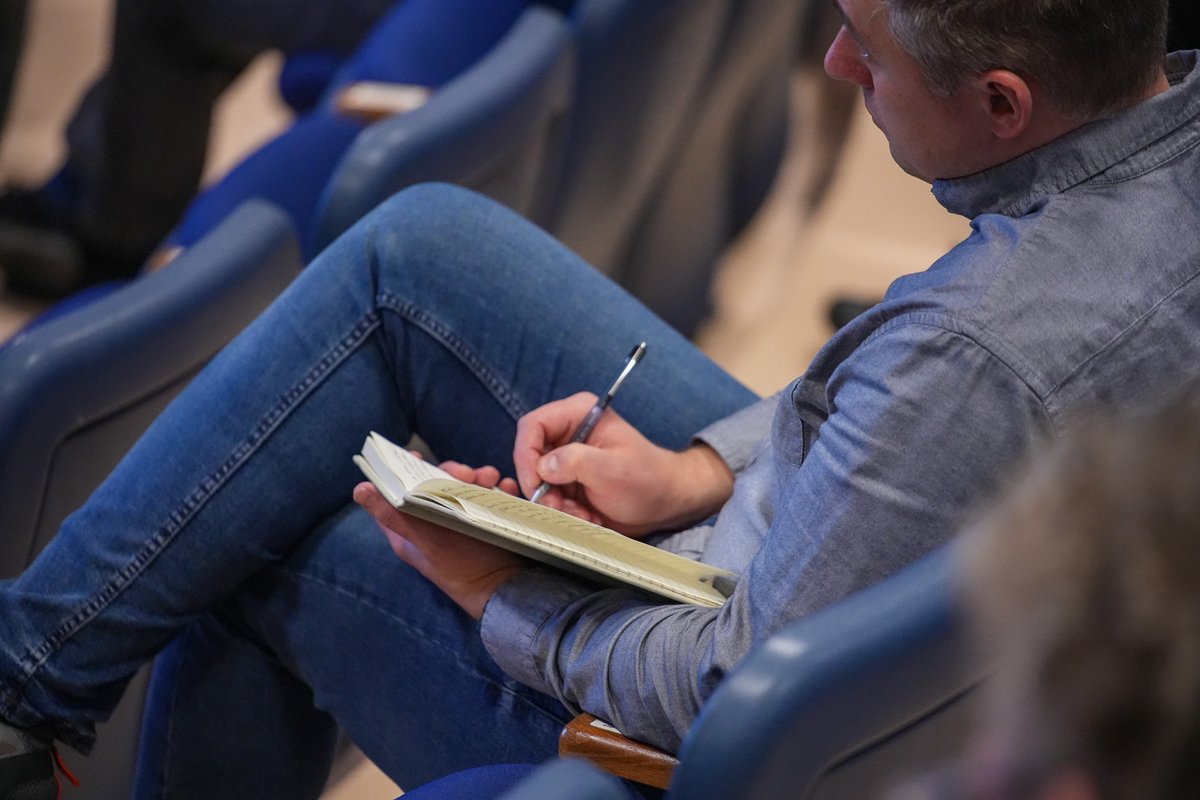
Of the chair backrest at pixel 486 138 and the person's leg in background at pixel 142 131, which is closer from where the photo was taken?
the chair backrest at pixel 486 138

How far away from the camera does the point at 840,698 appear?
0.64 metres

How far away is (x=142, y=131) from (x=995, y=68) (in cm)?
185

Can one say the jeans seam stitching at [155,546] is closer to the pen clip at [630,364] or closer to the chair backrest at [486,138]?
the pen clip at [630,364]

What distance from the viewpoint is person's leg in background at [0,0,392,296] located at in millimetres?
2240

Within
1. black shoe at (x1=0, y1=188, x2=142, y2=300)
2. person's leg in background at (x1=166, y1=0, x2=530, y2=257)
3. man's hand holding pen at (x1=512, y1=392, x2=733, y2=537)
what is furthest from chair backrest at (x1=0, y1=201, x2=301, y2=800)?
black shoe at (x1=0, y1=188, x2=142, y2=300)

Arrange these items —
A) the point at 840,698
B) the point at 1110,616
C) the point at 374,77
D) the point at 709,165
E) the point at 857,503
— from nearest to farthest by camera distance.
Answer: the point at 1110,616
the point at 840,698
the point at 857,503
the point at 374,77
the point at 709,165

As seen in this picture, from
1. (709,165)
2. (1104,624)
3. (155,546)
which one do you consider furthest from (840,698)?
(709,165)

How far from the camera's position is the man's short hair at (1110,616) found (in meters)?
0.41

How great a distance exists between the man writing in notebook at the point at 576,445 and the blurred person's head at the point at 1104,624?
1.03ft

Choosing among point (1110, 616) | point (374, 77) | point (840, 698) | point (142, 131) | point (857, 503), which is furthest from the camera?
point (142, 131)

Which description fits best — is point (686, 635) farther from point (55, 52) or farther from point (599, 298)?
point (55, 52)

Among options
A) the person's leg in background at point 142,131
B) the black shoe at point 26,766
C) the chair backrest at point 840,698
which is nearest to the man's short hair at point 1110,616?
the chair backrest at point 840,698

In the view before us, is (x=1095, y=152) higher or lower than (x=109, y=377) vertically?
higher

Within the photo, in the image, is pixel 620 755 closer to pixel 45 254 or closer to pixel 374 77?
pixel 374 77
